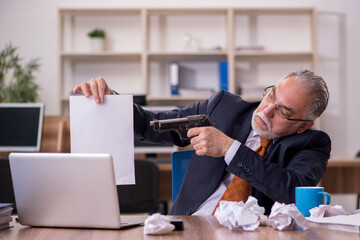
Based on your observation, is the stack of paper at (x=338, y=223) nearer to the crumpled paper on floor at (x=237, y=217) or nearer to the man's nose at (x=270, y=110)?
the crumpled paper on floor at (x=237, y=217)

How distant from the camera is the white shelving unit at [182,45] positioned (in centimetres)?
502

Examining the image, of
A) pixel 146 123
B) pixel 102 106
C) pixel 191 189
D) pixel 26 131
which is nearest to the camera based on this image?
pixel 102 106


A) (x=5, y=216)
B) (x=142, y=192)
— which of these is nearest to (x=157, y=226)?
(x=5, y=216)

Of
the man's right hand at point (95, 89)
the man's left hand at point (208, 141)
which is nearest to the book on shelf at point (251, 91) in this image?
the man's left hand at point (208, 141)

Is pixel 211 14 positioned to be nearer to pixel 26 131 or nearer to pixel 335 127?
pixel 335 127


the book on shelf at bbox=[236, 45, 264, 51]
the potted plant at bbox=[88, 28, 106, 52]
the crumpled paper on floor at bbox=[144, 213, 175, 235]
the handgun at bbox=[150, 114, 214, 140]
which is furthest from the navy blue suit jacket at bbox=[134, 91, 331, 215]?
the potted plant at bbox=[88, 28, 106, 52]

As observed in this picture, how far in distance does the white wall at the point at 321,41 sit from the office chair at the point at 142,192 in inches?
90.8

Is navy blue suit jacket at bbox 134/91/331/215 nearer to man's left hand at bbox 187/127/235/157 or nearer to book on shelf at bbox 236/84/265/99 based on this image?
man's left hand at bbox 187/127/235/157

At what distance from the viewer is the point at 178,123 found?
1.37 m

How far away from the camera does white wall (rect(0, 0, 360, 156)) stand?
5.02m

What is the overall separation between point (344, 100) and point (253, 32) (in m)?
1.15

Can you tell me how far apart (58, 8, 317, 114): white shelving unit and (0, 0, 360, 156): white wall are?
0.38 ft

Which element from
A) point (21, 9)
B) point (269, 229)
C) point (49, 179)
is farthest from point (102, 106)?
point (21, 9)

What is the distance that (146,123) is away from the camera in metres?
1.88
